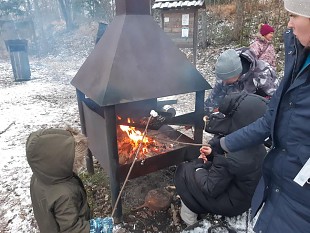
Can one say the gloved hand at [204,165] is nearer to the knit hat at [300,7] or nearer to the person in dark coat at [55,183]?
the person in dark coat at [55,183]

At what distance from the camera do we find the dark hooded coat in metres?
1.56

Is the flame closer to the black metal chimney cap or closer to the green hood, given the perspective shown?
the black metal chimney cap

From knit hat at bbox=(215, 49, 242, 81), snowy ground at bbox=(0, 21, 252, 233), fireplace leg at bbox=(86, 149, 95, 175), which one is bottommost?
snowy ground at bbox=(0, 21, 252, 233)

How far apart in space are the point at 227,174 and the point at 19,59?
9.50 metres

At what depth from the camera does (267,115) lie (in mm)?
1691

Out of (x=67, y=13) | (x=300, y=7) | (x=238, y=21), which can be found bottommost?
(x=238, y=21)

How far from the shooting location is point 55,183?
5.50 feet

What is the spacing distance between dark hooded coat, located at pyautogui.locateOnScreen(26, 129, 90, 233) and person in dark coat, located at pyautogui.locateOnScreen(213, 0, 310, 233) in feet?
4.08

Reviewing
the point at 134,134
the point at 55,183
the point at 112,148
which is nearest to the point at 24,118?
the point at 134,134

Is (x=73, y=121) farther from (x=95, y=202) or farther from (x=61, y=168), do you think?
(x=61, y=168)

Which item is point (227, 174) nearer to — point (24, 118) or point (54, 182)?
point (54, 182)

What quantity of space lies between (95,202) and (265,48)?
4445mm

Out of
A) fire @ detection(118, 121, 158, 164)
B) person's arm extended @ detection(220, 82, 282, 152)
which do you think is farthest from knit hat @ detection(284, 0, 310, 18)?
fire @ detection(118, 121, 158, 164)

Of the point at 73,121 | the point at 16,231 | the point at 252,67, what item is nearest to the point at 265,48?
the point at 252,67
